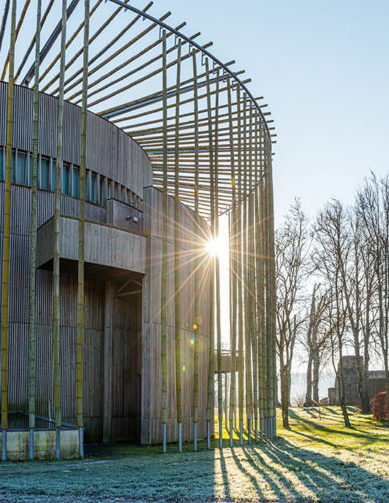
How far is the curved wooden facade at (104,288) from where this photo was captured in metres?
14.8

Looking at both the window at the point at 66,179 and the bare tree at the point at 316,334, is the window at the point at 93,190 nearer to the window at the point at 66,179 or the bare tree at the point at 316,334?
the window at the point at 66,179

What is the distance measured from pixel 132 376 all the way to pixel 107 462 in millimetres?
6523

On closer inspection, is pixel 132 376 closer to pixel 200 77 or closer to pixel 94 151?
pixel 94 151

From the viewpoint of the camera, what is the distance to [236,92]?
56.6ft

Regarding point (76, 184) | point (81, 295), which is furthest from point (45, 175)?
point (81, 295)

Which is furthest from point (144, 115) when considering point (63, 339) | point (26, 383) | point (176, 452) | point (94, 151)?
point (176, 452)

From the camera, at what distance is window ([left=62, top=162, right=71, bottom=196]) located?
16.2m

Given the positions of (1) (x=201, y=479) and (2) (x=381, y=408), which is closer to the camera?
(1) (x=201, y=479)

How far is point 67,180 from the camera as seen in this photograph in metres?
16.3

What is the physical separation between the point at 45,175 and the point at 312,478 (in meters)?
10.2

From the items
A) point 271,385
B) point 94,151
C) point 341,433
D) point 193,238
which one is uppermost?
point 94,151

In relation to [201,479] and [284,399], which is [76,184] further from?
[284,399]

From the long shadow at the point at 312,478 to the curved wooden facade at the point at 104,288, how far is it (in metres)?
4.68

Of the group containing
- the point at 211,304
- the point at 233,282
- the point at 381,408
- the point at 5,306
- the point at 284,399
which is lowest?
the point at 381,408
